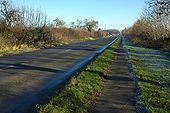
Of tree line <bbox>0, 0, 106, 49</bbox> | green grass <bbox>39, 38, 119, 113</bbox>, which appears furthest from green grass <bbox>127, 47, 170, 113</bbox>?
tree line <bbox>0, 0, 106, 49</bbox>

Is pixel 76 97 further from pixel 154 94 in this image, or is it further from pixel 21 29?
pixel 21 29

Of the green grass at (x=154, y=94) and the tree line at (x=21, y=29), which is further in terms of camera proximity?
the tree line at (x=21, y=29)

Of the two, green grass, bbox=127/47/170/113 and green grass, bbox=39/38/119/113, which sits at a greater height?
green grass, bbox=39/38/119/113

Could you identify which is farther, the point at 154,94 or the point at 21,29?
the point at 21,29

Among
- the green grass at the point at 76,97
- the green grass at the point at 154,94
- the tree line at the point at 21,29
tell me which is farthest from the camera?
the tree line at the point at 21,29

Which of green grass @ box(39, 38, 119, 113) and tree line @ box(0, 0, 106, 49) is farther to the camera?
tree line @ box(0, 0, 106, 49)

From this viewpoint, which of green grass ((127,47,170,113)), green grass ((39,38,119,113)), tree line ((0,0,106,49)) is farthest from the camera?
tree line ((0,0,106,49))

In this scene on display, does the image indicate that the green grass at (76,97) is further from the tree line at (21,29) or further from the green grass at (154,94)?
the tree line at (21,29)

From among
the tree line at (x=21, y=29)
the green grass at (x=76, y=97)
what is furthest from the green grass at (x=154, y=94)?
the tree line at (x=21, y=29)

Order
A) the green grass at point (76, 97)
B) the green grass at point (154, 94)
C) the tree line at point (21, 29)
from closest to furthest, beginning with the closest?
the green grass at point (76, 97) → the green grass at point (154, 94) → the tree line at point (21, 29)

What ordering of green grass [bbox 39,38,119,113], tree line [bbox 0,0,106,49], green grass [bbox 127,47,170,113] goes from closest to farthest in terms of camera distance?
green grass [bbox 39,38,119,113], green grass [bbox 127,47,170,113], tree line [bbox 0,0,106,49]

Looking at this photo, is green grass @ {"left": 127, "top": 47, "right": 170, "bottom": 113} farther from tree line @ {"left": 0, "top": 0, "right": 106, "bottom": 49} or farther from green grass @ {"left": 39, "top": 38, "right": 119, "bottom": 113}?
tree line @ {"left": 0, "top": 0, "right": 106, "bottom": 49}

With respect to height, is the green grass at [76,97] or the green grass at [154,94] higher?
the green grass at [76,97]

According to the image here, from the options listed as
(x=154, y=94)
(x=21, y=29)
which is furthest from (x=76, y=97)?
(x=21, y=29)
